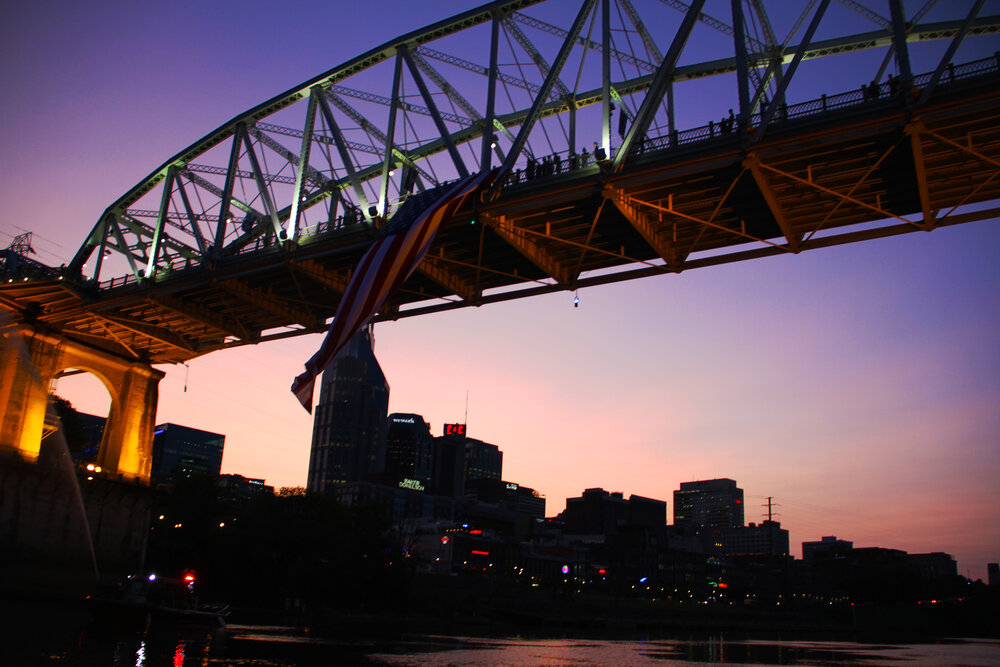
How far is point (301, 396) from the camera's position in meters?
26.3

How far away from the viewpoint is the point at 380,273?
29.1 meters

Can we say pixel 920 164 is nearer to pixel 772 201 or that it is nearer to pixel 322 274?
pixel 772 201

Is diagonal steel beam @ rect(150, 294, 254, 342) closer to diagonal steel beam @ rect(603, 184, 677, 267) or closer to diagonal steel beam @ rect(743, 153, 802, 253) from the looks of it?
diagonal steel beam @ rect(603, 184, 677, 267)

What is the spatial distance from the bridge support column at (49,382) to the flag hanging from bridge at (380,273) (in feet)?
125

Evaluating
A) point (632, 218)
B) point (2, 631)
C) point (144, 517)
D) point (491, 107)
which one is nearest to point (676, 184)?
point (632, 218)

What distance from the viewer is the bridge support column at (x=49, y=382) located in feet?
186

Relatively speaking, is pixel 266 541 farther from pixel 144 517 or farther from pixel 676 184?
pixel 676 184

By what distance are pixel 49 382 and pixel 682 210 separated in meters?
47.5

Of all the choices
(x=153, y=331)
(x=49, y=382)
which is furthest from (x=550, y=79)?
(x=49, y=382)

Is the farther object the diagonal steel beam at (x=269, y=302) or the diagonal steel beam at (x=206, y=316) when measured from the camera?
the diagonal steel beam at (x=206, y=316)

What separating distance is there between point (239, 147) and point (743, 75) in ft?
98.1

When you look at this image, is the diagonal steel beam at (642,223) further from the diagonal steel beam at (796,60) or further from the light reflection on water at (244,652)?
the light reflection on water at (244,652)

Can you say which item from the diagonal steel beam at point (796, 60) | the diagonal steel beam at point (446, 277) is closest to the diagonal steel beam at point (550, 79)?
the diagonal steel beam at point (446, 277)

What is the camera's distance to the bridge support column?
56844 mm
